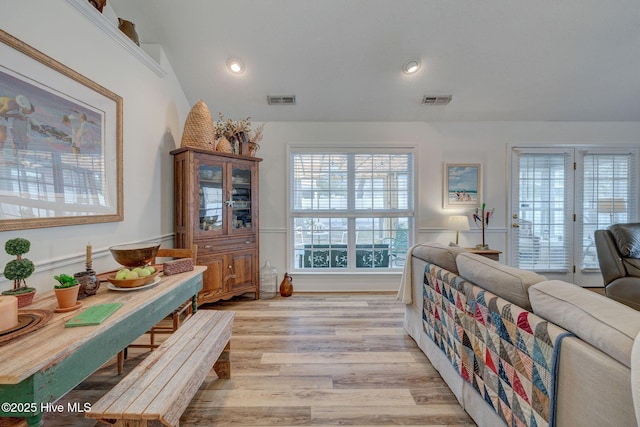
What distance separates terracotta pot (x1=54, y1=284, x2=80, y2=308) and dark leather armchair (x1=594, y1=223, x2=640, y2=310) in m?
4.29

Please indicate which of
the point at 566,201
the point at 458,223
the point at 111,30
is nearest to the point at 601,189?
the point at 566,201

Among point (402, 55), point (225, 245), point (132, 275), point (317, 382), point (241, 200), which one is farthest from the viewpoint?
point (241, 200)

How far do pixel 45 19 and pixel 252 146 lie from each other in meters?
2.01

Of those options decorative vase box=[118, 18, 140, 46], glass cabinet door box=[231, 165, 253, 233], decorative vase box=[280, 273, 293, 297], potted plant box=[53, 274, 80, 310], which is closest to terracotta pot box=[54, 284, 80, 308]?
potted plant box=[53, 274, 80, 310]

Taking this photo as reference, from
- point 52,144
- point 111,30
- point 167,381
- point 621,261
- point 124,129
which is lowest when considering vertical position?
point 167,381

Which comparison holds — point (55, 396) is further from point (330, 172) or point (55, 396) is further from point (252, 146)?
point (330, 172)

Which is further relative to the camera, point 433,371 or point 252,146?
point 252,146

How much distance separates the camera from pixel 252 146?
3422 millimetres

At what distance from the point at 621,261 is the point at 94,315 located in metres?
4.31

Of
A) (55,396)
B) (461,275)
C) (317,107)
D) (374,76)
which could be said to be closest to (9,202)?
(55,396)

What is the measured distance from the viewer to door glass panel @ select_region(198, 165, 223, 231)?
2.92 m

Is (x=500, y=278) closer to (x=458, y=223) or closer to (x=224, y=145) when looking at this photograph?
(x=458, y=223)

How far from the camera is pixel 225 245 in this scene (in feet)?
Answer: 10.2

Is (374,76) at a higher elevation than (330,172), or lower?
higher
